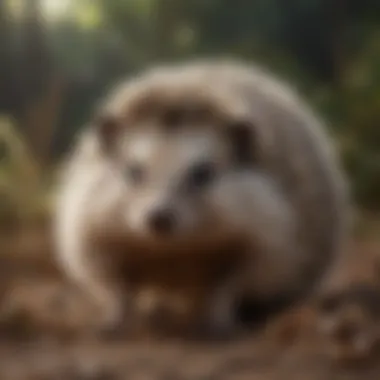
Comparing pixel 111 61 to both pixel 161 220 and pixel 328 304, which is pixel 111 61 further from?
pixel 328 304

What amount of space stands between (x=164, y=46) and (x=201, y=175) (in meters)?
0.19

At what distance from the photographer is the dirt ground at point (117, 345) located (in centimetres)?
124

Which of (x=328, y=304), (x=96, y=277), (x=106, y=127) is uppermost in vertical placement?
(x=106, y=127)

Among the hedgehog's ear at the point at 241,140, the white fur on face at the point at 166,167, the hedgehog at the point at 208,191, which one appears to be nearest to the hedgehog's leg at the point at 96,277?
the hedgehog at the point at 208,191

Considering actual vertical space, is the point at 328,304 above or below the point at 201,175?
below

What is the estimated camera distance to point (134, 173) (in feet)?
4.48

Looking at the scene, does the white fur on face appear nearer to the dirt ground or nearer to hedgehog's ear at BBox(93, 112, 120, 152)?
hedgehog's ear at BBox(93, 112, 120, 152)

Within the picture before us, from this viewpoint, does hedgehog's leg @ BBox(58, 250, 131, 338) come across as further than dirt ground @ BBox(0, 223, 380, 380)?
Yes

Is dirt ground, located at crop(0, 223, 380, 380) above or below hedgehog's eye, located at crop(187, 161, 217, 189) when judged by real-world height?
below

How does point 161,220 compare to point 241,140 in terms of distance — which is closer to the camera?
point 161,220

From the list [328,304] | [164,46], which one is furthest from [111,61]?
[328,304]

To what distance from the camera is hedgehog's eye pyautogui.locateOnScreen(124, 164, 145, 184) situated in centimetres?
135

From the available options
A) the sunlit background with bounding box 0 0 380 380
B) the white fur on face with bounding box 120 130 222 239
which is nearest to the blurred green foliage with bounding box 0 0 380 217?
the sunlit background with bounding box 0 0 380 380

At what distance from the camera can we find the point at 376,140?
137 centimetres
